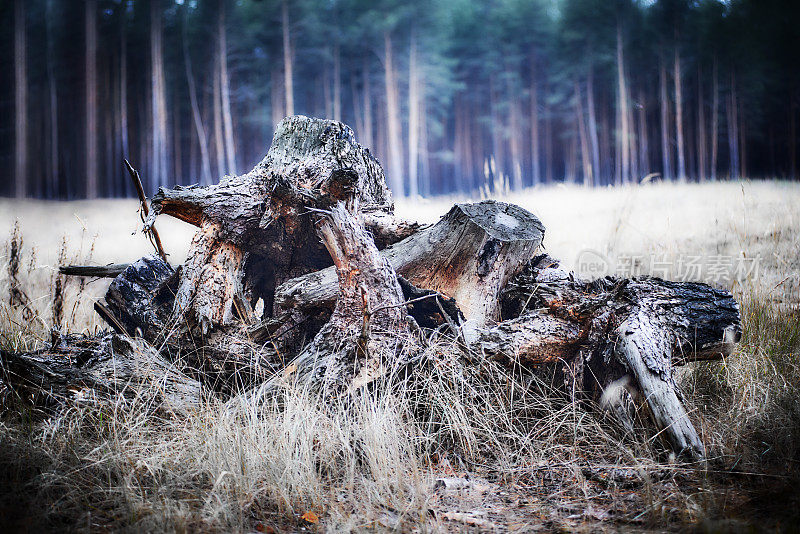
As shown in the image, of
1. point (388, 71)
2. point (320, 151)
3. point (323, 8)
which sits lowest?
point (320, 151)

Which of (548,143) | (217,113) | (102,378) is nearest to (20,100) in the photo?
(217,113)

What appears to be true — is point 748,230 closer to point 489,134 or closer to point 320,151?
point 320,151

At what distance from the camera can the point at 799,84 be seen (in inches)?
239

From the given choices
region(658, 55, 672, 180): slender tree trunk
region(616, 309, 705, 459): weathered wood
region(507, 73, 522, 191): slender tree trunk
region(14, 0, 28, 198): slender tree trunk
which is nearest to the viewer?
region(616, 309, 705, 459): weathered wood

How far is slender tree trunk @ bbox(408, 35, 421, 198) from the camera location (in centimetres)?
1481

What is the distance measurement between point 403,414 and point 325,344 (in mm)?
567

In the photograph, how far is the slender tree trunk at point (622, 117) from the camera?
13.7 m

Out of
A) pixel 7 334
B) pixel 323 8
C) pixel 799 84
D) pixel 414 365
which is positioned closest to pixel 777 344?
pixel 414 365

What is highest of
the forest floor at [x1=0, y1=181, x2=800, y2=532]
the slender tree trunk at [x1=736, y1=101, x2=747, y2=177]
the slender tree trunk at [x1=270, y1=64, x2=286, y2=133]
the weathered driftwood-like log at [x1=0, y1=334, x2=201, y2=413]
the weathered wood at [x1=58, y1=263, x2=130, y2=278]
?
the slender tree trunk at [x1=270, y1=64, x2=286, y2=133]

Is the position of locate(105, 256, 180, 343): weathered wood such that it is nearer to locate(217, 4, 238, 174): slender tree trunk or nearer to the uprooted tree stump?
the uprooted tree stump

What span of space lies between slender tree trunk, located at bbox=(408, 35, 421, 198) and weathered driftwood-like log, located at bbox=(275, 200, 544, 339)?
11.7m

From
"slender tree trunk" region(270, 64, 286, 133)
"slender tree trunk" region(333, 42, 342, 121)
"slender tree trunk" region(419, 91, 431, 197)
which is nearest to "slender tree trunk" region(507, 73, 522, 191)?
"slender tree trunk" region(419, 91, 431, 197)

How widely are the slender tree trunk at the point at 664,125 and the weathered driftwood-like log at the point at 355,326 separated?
13.9 m

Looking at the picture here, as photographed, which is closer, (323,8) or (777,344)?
(777,344)
